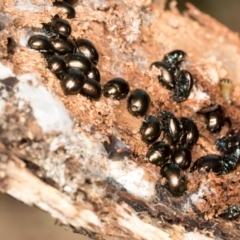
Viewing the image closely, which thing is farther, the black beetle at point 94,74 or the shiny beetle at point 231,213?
the black beetle at point 94,74

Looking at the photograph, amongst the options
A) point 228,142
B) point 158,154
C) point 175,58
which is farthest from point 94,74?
A: point 228,142

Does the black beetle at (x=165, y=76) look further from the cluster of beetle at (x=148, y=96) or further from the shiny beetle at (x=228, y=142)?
the shiny beetle at (x=228, y=142)

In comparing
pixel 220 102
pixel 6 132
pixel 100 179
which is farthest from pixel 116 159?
pixel 220 102

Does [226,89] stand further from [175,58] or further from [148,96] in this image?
[148,96]

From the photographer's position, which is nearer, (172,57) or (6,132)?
(6,132)

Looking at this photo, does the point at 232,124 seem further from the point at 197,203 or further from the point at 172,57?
the point at 197,203

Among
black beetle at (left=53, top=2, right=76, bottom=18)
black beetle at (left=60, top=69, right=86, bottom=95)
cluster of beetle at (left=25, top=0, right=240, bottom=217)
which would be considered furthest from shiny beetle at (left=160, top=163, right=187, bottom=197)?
black beetle at (left=53, top=2, right=76, bottom=18)

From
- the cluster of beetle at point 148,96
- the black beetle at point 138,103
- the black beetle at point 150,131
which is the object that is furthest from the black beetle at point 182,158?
the black beetle at point 138,103
